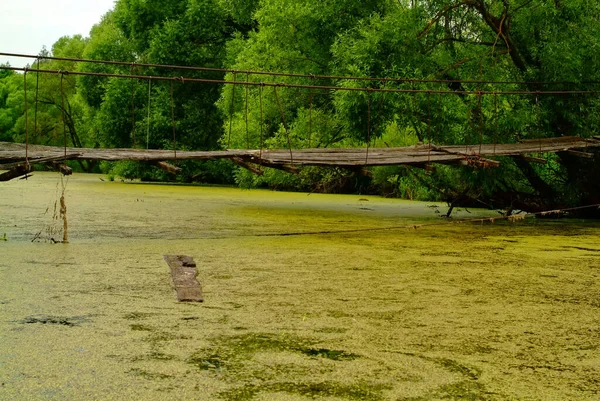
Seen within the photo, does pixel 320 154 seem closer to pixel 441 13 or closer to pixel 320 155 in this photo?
pixel 320 155

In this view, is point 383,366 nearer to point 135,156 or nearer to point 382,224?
point 135,156

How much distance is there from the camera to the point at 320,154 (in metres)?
8.41

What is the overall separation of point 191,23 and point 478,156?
13.2 metres

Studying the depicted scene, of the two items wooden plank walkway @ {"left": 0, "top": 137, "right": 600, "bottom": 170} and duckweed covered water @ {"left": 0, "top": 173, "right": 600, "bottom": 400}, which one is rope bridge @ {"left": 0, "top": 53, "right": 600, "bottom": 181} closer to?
wooden plank walkway @ {"left": 0, "top": 137, "right": 600, "bottom": 170}

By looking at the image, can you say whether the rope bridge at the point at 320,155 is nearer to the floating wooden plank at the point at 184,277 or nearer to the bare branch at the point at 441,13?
the floating wooden plank at the point at 184,277

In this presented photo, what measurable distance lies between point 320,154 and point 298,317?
4.71m

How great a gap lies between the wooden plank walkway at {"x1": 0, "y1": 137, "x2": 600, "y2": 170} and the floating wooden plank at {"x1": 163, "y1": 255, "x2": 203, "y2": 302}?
4.64 feet

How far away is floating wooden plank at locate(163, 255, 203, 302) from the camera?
423cm

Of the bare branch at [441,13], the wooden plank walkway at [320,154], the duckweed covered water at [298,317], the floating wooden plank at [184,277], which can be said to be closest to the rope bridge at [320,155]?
the wooden plank walkway at [320,154]

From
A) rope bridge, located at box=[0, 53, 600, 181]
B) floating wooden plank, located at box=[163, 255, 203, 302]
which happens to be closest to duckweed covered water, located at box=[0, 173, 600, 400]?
floating wooden plank, located at box=[163, 255, 203, 302]

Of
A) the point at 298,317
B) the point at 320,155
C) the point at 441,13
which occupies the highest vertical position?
the point at 441,13

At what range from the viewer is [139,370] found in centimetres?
283

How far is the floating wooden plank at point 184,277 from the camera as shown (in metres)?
4.23

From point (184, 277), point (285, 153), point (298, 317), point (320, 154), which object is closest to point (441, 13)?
point (320, 154)
